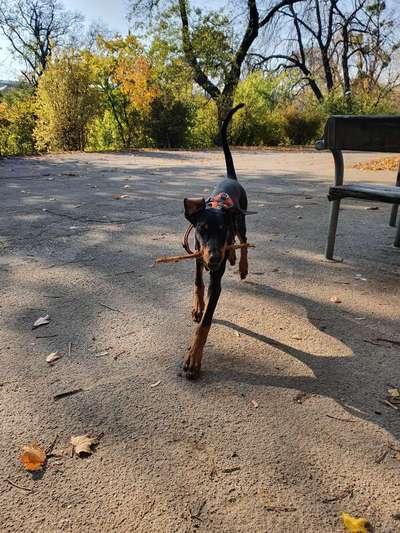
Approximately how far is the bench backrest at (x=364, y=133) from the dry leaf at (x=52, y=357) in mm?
2914

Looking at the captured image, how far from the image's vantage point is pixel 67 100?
15234 millimetres

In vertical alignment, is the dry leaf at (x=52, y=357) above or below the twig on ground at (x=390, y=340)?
below

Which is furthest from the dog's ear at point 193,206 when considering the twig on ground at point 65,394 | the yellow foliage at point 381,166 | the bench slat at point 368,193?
the yellow foliage at point 381,166

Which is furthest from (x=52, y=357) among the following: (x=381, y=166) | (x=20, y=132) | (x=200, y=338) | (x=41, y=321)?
(x=20, y=132)

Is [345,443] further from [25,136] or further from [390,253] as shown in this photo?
[25,136]

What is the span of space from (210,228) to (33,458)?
1.23 metres

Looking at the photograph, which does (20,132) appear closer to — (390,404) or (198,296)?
(198,296)

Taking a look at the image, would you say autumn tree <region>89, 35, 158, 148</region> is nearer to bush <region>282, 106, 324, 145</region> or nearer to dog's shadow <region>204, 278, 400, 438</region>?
bush <region>282, 106, 324, 145</region>

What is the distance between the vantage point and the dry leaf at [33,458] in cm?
166

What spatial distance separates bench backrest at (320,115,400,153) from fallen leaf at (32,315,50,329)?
2800 millimetres

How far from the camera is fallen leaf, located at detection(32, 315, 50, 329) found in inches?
107

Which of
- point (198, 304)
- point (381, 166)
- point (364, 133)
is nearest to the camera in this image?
point (198, 304)

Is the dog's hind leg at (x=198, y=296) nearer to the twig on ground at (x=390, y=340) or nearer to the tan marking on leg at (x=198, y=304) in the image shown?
the tan marking on leg at (x=198, y=304)

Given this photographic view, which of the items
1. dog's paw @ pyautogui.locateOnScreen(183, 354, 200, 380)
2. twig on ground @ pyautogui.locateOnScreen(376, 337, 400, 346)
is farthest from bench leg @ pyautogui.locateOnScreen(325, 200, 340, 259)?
dog's paw @ pyautogui.locateOnScreen(183, 354, 200, 380)
